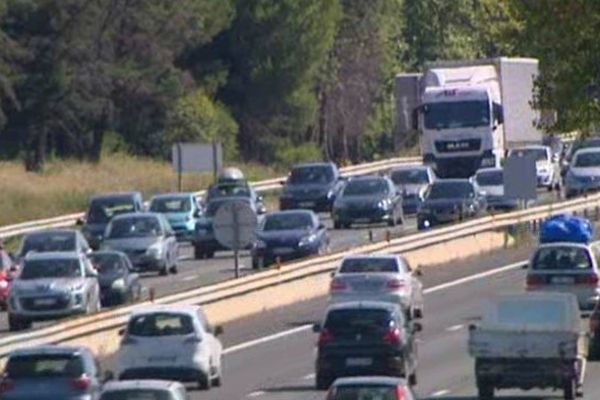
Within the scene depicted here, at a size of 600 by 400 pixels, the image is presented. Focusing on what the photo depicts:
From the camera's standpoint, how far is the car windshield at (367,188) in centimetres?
7075

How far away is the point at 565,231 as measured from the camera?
60750 millimetres

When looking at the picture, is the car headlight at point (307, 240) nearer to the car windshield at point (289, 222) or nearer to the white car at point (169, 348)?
the car windshield at point (289, 222)

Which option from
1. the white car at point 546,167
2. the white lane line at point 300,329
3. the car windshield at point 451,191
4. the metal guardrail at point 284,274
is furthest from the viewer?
the white car at point 546,167

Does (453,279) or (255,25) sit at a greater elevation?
(255,25)

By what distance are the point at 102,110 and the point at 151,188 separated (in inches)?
299

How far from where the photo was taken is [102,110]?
315ft

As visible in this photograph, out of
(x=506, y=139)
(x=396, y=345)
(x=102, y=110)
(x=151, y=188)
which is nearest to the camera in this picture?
(x=396, y=345)

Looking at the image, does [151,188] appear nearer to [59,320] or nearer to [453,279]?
[453,279]

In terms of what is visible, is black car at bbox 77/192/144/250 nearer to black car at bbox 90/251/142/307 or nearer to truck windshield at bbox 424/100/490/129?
black car at bbox 90/251/142/307

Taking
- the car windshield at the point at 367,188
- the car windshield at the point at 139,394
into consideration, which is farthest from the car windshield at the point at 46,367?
the car windshield at the point at 367,188

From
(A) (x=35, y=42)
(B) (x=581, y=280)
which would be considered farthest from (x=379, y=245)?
(A) (x=35, y=42)

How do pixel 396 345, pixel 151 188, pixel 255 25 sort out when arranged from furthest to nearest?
pixel 255 25
pixel 151 188
pixel 396 345

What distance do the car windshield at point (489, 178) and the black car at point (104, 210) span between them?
1162 centimetres

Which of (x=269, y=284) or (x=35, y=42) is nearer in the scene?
(x=269, y=284)
